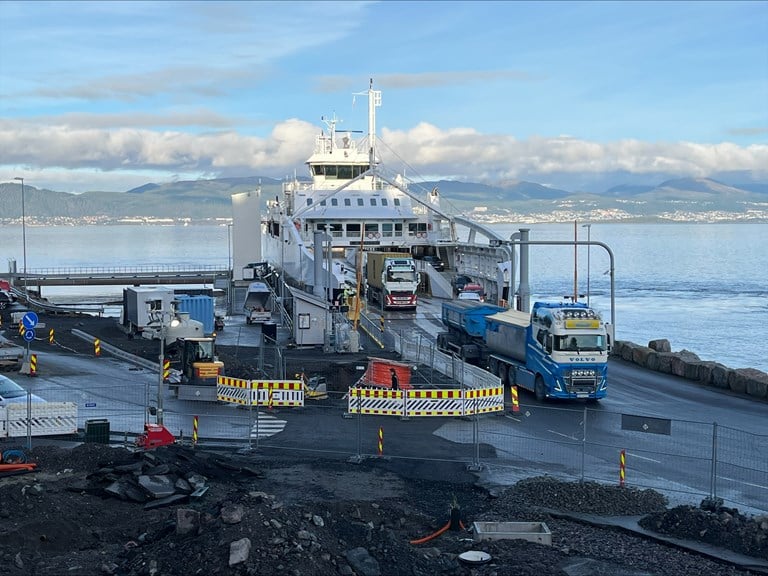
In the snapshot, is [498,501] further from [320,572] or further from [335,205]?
[335,205]

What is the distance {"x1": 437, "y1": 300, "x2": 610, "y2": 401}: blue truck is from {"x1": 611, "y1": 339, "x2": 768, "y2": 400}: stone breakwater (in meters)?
5.15

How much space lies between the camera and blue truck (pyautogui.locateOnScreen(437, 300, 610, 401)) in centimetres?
2717

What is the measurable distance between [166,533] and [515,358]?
694 inches

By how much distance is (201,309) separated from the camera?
150ft

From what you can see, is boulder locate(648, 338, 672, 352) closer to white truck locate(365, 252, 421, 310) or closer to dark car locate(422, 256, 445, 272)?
white truck locate(365, 252, 421, 310)

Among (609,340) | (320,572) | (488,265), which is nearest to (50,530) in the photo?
(320,572)

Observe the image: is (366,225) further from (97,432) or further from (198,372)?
(97,432)

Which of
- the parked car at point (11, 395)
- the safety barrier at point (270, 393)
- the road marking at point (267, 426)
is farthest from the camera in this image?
the safety barrier at point (270, 393)

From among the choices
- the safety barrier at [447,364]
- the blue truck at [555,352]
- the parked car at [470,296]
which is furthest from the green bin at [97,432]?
the parked car at [470,296]

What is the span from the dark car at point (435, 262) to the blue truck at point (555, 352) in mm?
32052

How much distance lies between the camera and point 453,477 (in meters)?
19.5

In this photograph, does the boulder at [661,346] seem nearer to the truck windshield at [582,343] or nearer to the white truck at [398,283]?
the truck windshield at [582,343]

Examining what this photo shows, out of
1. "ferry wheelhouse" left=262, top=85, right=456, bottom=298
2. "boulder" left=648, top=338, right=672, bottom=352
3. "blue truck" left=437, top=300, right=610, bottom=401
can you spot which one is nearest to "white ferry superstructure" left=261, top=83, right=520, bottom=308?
"ferry wheelhouse" left=262, top=85, right=456, bottom=298

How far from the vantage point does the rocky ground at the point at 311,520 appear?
12773mm
